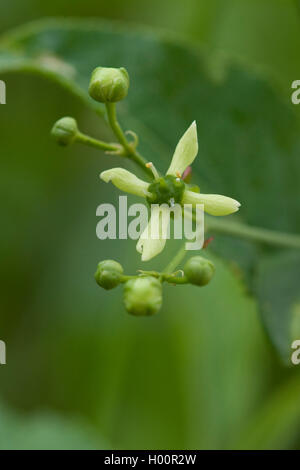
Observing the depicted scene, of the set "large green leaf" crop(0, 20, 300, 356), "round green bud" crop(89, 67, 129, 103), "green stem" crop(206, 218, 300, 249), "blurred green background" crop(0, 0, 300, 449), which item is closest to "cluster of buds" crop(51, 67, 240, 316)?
"round green bud" crop(89, 67, 129, 103)

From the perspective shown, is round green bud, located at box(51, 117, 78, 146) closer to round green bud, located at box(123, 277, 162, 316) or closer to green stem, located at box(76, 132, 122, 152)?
green stem, located at box(76, 132, 122, 152)

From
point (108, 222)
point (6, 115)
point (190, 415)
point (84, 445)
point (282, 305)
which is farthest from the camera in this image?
point (6, 115)

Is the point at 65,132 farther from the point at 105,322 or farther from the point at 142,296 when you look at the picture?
the point at 105,322

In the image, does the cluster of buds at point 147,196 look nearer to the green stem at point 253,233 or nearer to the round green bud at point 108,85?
the round green bud at point 108,85

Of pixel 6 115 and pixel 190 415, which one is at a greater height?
pixel 6 115

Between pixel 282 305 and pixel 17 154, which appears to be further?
pixel 17 154

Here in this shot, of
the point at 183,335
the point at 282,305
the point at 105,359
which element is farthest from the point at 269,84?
the point at 105,359

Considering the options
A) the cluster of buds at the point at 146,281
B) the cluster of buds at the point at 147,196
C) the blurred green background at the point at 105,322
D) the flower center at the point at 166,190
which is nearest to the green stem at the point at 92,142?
the cluster of buds at the point at 147,196

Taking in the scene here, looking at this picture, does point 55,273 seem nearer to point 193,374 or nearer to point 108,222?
point 193,374

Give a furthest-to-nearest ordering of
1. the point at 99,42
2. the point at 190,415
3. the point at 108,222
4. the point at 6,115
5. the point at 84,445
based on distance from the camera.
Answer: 1. the point at 6,115
2. the point at 190,415
3. the point at 84,445
4. the point at 99,42
5. the point at 108,222
